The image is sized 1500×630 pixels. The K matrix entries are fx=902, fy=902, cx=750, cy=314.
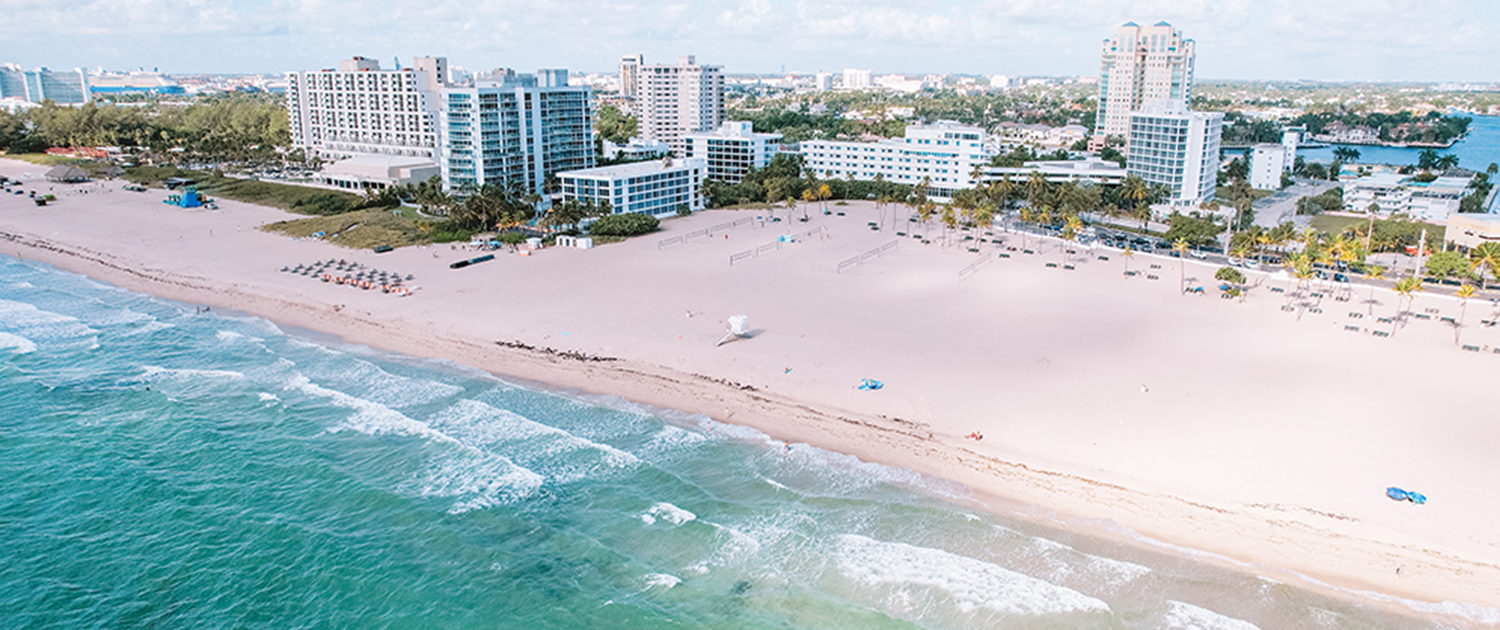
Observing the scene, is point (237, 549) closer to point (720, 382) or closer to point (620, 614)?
point (620, 614)

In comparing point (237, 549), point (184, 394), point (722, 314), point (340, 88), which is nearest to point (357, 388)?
point (184, 394)

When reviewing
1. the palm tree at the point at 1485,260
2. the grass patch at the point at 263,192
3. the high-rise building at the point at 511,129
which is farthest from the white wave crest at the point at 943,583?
the grass patch at the point at 263,192

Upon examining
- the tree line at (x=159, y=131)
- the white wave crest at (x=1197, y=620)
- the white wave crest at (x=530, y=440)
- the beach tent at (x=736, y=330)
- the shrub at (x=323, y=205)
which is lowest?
the white wave crest at (x=1197, y=620)

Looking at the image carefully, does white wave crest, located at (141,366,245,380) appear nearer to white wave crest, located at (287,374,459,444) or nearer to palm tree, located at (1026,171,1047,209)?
white wave crest, located at (287,374,459,444)

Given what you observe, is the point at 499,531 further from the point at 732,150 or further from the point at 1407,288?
the point at 732,150

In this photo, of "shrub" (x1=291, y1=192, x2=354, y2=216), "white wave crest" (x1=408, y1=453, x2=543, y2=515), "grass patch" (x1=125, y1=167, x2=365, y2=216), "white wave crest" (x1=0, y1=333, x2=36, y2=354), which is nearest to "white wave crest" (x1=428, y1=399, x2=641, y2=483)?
"white wave crest" (x1=408, y1=453, x2=543, y2=515)

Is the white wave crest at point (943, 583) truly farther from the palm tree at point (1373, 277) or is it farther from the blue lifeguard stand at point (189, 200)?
the blue lifeguard stand at point (189, 200)
